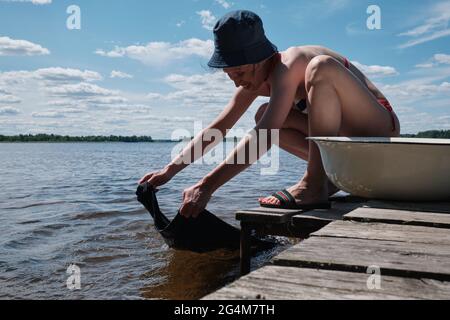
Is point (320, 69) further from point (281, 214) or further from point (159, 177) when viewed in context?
point (159, 177)

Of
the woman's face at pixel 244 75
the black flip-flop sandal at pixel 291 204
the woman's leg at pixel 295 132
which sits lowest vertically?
the black flip-flop sandal at pixel 291 204

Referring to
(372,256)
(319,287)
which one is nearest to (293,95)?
(372,256)

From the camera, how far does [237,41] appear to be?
2688 mm

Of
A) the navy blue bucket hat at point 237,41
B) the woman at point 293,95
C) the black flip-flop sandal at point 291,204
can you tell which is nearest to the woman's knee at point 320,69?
the woman at point 293,95

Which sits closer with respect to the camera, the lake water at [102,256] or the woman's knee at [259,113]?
the lake water at [102,256]

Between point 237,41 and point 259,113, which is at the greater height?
point 237,41

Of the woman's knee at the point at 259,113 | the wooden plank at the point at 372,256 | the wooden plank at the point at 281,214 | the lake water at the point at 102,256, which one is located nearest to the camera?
the wooden plank at the point at 372,256

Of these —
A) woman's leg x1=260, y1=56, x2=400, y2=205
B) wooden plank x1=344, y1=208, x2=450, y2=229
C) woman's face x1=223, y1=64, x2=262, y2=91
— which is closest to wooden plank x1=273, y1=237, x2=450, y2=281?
wooden plank x1=344, y1=208, x2=450, y2=229

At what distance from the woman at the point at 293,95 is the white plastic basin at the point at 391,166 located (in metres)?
0.20

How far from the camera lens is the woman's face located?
2803mm

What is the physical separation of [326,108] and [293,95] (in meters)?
0.22

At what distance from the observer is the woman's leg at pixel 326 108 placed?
8.98 feet

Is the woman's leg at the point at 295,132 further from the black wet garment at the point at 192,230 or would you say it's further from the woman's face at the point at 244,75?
the black wet garment at the point at 192,230

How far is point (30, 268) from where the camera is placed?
3676 mm
